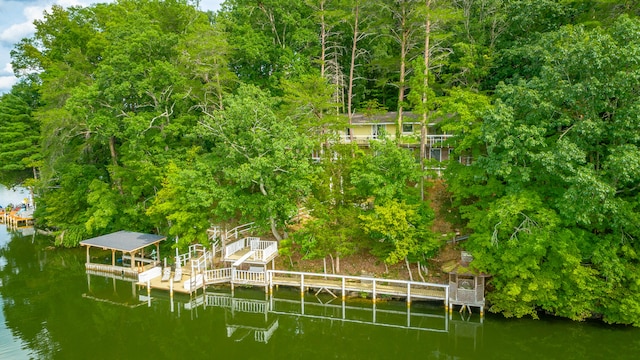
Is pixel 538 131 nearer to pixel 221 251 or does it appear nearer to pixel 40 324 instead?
pixel 221 251

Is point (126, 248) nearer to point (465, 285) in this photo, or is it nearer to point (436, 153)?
point (465, 285)

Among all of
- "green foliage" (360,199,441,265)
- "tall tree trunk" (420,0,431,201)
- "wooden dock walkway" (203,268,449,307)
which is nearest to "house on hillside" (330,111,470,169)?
"tall tree trunk" (420,0,431,201)

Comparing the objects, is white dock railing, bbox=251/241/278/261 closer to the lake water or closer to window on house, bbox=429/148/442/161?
the lake water

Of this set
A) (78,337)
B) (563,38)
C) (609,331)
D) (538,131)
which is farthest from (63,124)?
(609,331)

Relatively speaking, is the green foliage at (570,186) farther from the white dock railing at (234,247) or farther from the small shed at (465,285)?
the white dock railing at (234,247)

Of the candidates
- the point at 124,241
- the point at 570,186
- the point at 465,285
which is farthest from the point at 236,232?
the point at 570,186
